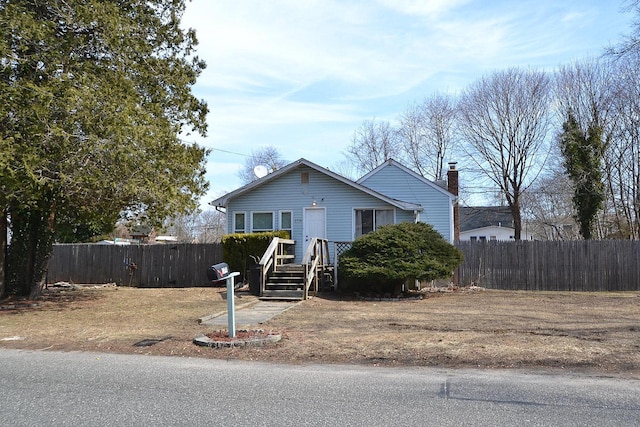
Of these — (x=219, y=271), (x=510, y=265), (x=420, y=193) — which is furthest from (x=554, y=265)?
(x=219, y=271)

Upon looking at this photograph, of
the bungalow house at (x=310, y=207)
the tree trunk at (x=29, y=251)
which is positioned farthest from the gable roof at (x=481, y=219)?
the tree trunk at (x=29, y=251)

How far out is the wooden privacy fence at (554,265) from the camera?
70.0ft

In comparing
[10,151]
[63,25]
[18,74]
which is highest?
[63,25]

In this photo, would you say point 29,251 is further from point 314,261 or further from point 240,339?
point 240,339

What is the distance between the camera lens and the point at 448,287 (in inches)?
819

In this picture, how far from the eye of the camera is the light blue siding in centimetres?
2308

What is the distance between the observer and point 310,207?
69.4ft

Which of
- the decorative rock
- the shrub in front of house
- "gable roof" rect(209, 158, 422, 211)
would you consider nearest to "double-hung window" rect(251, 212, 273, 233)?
"gable roof" rect(209, 158, 422, 211)

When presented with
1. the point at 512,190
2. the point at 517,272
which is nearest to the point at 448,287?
the point at 517,272

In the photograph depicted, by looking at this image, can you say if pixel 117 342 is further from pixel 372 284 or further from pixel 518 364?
pixel 372 284

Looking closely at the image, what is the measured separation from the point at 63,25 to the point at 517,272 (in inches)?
699

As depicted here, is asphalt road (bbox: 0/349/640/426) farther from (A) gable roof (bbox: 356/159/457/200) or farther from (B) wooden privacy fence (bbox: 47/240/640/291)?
(A) gable roof (bbox: 356/159/457/200)

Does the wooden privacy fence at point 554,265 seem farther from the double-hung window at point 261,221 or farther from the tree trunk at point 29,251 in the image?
the tree trunk at point 29,251

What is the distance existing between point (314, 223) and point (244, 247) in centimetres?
290
